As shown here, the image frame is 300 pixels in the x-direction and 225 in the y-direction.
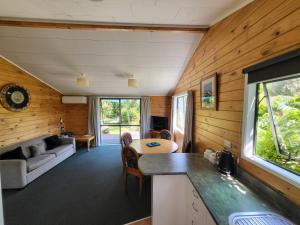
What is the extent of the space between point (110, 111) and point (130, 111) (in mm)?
794

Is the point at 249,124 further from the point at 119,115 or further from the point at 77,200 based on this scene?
the point at 119,115

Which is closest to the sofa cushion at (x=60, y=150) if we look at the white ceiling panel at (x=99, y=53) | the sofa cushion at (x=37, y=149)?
the sofa cushion at (x=37, y=149)

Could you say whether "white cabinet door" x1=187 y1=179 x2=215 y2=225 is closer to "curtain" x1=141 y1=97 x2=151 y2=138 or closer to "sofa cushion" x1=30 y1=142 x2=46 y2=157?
"sofa cushion" x1=30 y1=142 x2=46 y2=157

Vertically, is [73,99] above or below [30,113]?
above

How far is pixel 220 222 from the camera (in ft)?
3.38

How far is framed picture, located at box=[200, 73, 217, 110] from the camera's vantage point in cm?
221

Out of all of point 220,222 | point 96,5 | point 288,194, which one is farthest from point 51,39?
point 288,194

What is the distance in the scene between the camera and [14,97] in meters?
3.60

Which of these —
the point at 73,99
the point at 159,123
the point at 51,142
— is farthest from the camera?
the point at 73,99

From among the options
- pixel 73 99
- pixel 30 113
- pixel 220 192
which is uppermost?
pixel 73 99

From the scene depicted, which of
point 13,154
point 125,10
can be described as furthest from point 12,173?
point 125,10

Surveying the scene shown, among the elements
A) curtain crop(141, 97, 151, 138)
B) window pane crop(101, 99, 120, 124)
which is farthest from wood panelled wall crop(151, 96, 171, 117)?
window pane crop(101, 99, 120, 124)

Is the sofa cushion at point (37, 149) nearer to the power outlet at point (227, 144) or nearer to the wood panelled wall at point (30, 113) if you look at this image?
the wood panelled wall at point (30, 113)

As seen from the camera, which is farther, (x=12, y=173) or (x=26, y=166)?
(x=26, y=166)
